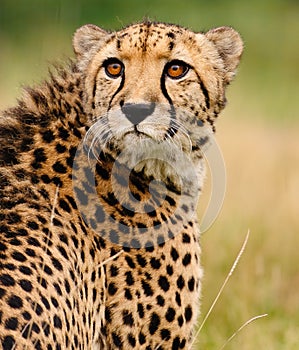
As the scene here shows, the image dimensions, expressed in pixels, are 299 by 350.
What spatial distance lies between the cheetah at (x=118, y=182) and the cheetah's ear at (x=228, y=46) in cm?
10

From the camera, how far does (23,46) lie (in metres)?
16.0


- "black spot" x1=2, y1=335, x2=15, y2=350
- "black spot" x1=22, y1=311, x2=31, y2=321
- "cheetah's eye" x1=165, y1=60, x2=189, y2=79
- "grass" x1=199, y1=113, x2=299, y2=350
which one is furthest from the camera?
"grass" x1=199, y1=113, x2=299, y2=350

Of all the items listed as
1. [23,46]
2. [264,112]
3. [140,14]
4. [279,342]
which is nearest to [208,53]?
[279,342]

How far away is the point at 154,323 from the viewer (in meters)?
4.23

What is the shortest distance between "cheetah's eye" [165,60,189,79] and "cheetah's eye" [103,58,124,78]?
0.20 m

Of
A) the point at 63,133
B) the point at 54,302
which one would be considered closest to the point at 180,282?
the point at 54,302

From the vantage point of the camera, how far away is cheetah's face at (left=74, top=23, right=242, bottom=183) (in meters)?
4.22

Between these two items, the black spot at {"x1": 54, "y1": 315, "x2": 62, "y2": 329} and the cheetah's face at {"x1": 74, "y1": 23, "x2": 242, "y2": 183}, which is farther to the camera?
the cheetah's face at {"x1": 74, "y1": 23, "x2": 242, "y2": 183}

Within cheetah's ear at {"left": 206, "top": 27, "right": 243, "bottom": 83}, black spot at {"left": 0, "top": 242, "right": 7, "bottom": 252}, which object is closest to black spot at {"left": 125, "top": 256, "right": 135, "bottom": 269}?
black spot at {"left": 0, "top": 242, "right": 7, "bottom": 252}

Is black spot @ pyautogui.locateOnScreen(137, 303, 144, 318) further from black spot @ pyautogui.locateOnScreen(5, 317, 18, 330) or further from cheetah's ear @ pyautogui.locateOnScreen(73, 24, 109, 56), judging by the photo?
cheetah's ear @ pyautogui.locateOnScreen(73, 24, 109, 56)

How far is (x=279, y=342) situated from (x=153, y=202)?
1.35m

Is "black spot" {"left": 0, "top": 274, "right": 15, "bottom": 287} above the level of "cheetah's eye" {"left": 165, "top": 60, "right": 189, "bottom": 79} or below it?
below

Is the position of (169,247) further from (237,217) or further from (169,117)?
(237,217)

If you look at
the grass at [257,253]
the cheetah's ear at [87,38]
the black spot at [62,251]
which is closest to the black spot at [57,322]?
the black spot at [62,251]
